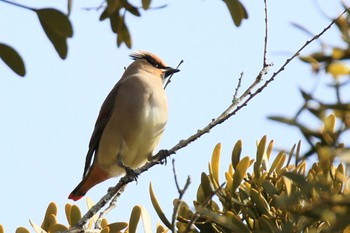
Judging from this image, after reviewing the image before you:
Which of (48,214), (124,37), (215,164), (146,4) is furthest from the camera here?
(48,214)

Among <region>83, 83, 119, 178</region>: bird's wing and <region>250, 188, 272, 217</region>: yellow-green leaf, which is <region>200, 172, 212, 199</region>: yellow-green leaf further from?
<region>83, 83, 119, 178</region>: bird's wing

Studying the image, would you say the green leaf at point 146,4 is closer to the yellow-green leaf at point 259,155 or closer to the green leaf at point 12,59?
the green leaf at point 12,59

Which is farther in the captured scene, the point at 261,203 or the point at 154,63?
the point at 154,63

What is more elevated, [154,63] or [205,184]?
[154,63]

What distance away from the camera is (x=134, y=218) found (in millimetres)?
2609

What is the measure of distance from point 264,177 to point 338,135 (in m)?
1.49

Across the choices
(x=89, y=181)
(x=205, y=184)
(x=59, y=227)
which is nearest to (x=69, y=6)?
(x=205, y=184)

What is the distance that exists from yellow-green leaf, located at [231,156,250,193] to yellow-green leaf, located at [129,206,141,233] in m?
0.39

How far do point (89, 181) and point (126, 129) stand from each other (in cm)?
63

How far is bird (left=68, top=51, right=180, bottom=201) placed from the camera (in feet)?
14.4

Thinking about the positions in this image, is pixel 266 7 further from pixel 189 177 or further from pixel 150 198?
pixel 189 177

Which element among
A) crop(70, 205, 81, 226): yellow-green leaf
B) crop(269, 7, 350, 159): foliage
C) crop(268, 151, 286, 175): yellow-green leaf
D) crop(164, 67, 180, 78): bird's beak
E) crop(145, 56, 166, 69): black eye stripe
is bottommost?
crop(70, 205, 81, 226): yellow-green leaf

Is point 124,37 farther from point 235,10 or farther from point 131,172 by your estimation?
point 131,172

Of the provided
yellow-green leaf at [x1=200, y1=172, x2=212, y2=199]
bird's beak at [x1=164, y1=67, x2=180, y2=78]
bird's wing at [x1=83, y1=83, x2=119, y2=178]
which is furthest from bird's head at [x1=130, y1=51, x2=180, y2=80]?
yellow-green leaf at [x1=200, y1=172, x2=212, y2=199]
